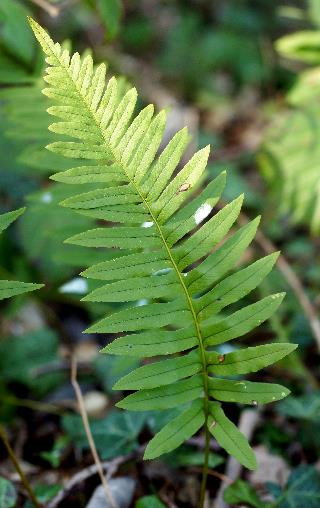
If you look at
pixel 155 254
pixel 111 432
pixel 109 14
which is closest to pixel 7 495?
pixel 111 432

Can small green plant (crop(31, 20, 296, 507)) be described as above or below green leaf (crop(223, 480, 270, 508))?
above

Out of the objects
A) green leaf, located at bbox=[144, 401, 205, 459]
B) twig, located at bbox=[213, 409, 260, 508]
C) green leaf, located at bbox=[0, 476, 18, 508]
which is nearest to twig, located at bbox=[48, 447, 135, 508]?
green leaf, located at bbox=[0, 476, 18, 508]

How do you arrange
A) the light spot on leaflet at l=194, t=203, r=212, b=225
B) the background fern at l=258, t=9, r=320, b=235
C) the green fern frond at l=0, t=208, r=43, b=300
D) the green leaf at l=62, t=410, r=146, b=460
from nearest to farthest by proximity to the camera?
1. the green fern frond at l=0, t=208, r=43, b=300
2. the light spot on leaflet at l=194, t=203, r=212, b=225
3. the green leaf at l=62, t=410, r=146, b=460
4. the background fern at l=258, t=9, r=320, b=235

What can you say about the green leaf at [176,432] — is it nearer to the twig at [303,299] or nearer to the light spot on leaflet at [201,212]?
the light spot on leaflet at [201,212]

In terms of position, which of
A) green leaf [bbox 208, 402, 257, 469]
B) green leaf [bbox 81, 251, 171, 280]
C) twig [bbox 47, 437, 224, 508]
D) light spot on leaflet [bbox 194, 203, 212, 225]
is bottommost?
twig [bbox 47, 437, 224, 508]

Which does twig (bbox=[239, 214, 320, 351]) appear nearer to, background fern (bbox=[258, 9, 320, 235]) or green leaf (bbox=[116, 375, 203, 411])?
background fern (bbox=[258, 9, 320, 235])

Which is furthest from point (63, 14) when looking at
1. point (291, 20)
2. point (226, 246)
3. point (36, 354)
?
point (226, 246)

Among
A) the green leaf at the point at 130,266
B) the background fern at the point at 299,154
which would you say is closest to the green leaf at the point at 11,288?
the green leaf at the point at 130,266
